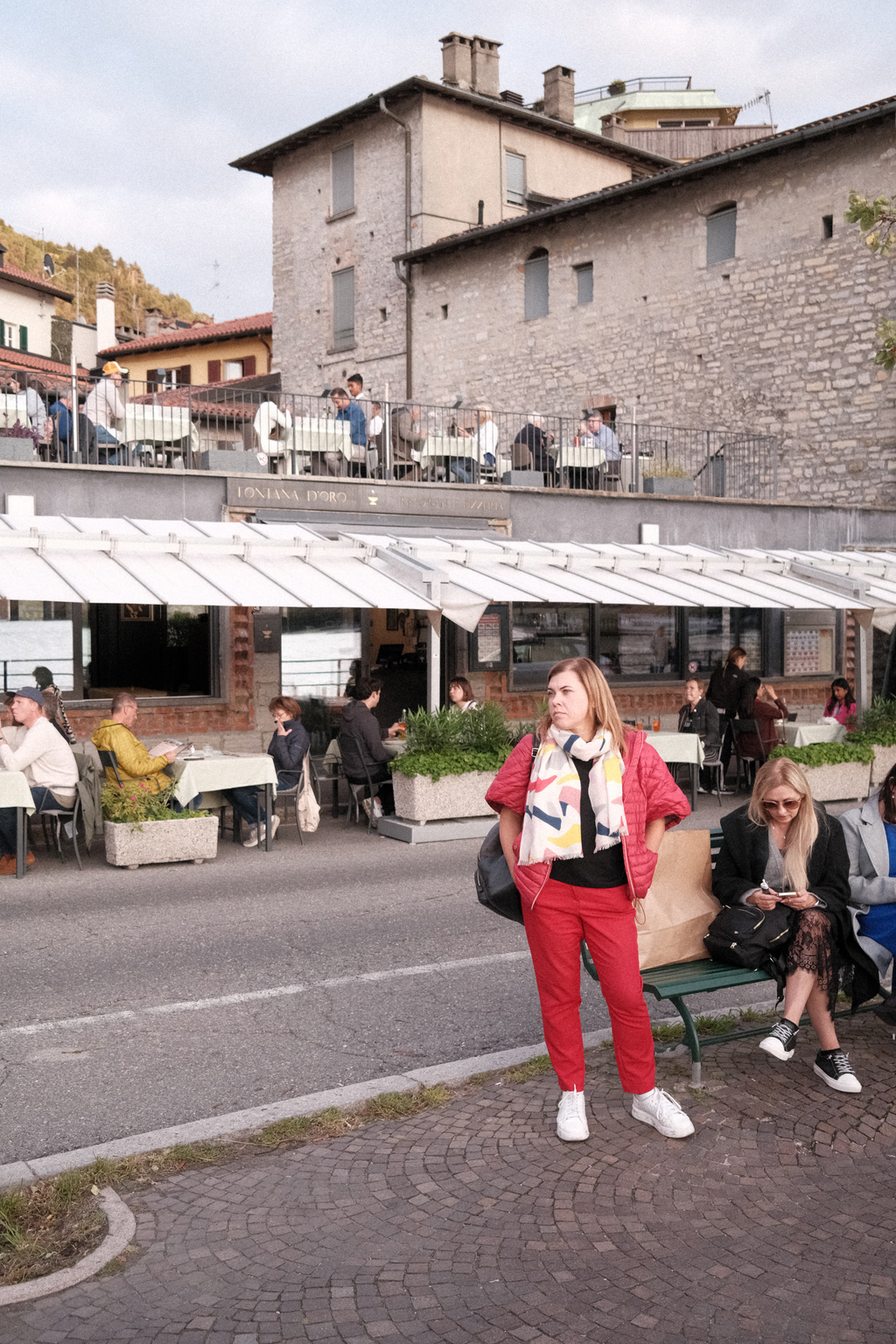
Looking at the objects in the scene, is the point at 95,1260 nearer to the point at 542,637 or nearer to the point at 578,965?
the point at 578,965

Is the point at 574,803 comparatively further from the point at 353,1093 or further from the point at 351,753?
the point at 351,753

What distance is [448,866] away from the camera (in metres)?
9.71

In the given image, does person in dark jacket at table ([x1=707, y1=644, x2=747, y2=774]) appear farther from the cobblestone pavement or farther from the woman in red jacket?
the woman in red jacket

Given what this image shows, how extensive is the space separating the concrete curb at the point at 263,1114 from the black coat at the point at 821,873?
747mm

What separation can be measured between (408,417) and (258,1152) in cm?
1293

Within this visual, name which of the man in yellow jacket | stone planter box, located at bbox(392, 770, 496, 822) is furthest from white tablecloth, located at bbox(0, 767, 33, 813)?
stone planter box, located at bbox(392, 770, 496, 822)

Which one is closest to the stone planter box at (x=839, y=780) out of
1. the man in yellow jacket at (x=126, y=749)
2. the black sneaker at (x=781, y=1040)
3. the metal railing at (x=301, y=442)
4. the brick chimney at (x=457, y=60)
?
the metal railing at (x=301, y=442)

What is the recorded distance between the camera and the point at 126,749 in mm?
9445

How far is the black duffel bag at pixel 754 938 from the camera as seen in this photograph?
4.72 m

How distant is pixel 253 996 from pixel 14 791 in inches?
137

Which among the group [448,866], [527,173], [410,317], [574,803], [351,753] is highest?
[527,173]

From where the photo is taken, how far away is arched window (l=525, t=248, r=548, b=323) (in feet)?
85.2

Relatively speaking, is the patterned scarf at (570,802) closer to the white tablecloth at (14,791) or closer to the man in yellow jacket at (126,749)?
the white tablecloth at (14,791)

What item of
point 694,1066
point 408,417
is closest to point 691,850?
point 694,1066
